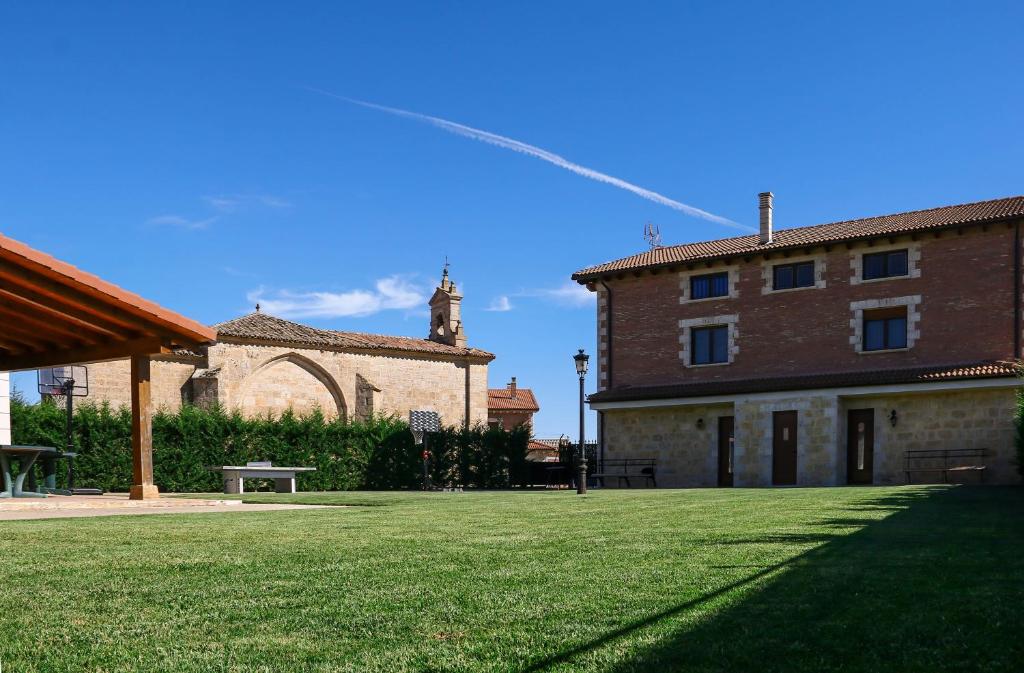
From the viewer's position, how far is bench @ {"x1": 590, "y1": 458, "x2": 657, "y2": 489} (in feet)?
103

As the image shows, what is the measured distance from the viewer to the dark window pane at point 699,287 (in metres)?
32.2

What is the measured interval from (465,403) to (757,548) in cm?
3915

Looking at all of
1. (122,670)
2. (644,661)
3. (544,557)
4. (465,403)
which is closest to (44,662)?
(122,670)

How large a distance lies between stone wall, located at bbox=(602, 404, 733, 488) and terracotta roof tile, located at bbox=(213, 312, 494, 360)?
1340 cm

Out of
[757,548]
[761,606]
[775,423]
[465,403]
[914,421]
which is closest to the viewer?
[761,606]

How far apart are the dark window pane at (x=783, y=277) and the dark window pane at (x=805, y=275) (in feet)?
0.81

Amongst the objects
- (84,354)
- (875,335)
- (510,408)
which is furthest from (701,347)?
(510,408)

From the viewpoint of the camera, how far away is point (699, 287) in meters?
32.4

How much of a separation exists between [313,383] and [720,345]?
58.3ft

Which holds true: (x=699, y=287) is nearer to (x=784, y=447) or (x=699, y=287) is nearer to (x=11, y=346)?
(x=784, y=447)

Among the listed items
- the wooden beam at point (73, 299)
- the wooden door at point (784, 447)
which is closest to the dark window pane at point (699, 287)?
the wooden door at point (784, 447)

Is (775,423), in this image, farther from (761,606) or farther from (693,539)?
(761,606)

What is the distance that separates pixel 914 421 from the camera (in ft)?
89.5

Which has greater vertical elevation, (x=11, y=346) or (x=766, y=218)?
(x=766, y=218)
